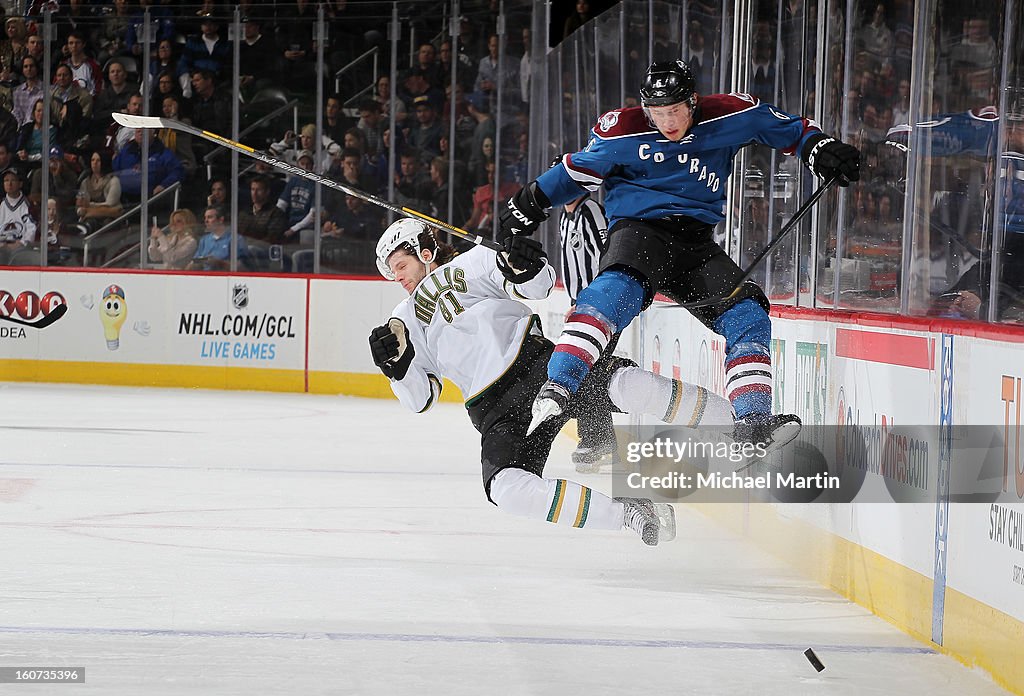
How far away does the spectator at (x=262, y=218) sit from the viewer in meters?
9.74

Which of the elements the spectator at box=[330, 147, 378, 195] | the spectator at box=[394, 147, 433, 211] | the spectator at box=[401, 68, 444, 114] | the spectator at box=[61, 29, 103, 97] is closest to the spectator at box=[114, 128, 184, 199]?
the spectator at box=[61, 29, 103, 97]

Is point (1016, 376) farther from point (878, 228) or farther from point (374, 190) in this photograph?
point (374, 190)

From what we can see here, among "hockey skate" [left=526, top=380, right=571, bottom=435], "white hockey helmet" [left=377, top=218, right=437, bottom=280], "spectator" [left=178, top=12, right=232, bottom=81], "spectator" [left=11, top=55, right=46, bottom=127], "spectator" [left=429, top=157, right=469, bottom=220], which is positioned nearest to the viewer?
"hockey skate" [left=526, top=380, right=571, bottom=435]

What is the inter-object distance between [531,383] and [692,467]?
0.78 m

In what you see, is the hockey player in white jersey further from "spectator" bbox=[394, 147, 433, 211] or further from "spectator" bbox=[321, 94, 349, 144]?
"spectator" bbox=[321, 94, 349, 144]

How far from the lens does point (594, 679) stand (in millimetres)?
2730

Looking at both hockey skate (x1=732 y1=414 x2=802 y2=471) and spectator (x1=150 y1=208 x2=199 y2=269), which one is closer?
hockey skate (x1=732 y1=414 x2=802 y2=471)

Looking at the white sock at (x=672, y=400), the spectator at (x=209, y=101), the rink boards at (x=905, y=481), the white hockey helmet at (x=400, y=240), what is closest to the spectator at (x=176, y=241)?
the spectator at (x=209, y=101)

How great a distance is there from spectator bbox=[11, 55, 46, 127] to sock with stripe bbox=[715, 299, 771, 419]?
7.97m

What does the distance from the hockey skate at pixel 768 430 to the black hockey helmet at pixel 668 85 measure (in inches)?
33.7

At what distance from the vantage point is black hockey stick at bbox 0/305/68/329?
31.7ft

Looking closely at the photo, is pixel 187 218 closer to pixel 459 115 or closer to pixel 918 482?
pixel 459 115

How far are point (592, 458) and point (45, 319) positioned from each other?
5307mm

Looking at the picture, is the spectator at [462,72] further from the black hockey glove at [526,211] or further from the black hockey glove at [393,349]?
the black hockey glove at [526,211]
